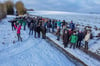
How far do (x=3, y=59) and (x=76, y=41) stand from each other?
485cm

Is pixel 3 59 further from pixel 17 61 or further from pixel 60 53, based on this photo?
pixel 60 53

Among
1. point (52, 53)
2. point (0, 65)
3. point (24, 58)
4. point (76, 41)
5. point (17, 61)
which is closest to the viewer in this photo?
point (0, 65)

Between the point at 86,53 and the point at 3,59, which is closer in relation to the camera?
the point at 3,59

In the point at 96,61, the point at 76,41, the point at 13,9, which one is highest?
the point at 13,9

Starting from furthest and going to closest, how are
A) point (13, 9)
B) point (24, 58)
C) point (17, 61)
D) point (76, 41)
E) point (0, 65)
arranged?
point (13, 9) → point (76, 41) → point (24, 58) → point (17, 61) → point (0, 65)

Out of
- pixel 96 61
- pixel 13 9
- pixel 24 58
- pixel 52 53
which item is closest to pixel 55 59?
pixel 52 53

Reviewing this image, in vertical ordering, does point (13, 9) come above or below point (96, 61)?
above

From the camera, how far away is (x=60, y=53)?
8.45 m

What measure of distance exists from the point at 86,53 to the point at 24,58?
3.96 meters

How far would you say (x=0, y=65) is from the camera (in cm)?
613

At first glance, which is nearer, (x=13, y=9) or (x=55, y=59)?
(x=55, y=59)

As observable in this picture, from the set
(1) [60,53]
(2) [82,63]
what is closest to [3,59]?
(1) [60,53]

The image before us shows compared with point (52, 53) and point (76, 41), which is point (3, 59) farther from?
point (76, 41)

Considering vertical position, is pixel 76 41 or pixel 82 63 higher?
A: pixel 76 41
